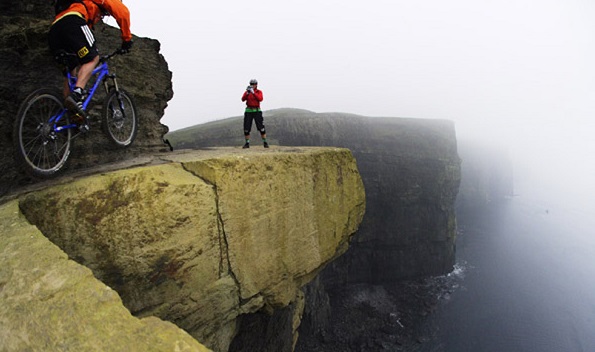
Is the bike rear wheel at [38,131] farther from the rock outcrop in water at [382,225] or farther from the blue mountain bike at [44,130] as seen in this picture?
the rock outcrop in water at [382,225]

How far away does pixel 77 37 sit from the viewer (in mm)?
5055

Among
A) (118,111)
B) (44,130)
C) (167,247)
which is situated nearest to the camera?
(44,130)

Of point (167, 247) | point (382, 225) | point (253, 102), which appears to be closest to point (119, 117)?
point (167, 247)

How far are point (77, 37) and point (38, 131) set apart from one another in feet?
6.49

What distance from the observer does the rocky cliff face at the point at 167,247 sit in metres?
2.44

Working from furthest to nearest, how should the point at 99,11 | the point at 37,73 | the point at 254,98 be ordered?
the point at 254,98, the point at 37,73, the point at 99,11

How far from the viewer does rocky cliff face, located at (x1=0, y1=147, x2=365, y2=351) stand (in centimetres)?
244

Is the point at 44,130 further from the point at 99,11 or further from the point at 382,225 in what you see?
the point at 382,225

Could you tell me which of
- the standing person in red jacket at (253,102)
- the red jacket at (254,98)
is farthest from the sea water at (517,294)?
the red jacket at (254,98)

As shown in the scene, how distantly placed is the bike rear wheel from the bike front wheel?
1049 millimetres

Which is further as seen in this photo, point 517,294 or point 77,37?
point 517,294

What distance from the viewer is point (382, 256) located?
47.2 m

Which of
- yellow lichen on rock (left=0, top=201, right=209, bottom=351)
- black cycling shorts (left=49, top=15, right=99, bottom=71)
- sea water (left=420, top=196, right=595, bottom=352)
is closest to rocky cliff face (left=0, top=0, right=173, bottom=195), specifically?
black cycling shorts (left=49, top=15, right=99, bottom=71)

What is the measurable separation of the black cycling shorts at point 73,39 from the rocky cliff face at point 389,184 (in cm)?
4187
